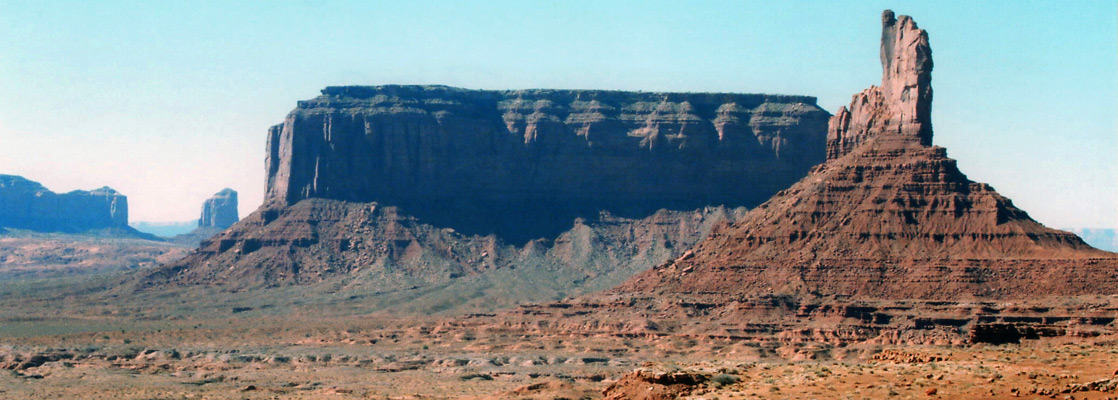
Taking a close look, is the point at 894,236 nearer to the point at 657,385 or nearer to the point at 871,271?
the point at 871,271

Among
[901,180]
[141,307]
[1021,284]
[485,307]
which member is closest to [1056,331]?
[1021,284]

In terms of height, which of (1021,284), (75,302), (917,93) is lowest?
(75,302)

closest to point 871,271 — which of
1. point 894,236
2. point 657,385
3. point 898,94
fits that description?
point 894,236

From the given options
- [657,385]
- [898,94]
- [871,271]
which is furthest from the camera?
[898,94]

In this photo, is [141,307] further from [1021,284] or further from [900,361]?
[900,361]

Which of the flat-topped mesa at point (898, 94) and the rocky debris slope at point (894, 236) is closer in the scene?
the rocky debris slope at point (894, 236)

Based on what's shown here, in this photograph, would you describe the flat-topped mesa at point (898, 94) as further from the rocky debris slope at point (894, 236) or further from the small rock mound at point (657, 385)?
the small rock mound at point (657, 385)

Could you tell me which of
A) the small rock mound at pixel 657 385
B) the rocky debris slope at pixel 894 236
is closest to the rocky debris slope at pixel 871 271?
the rocky debris slope at pixel 894 236
